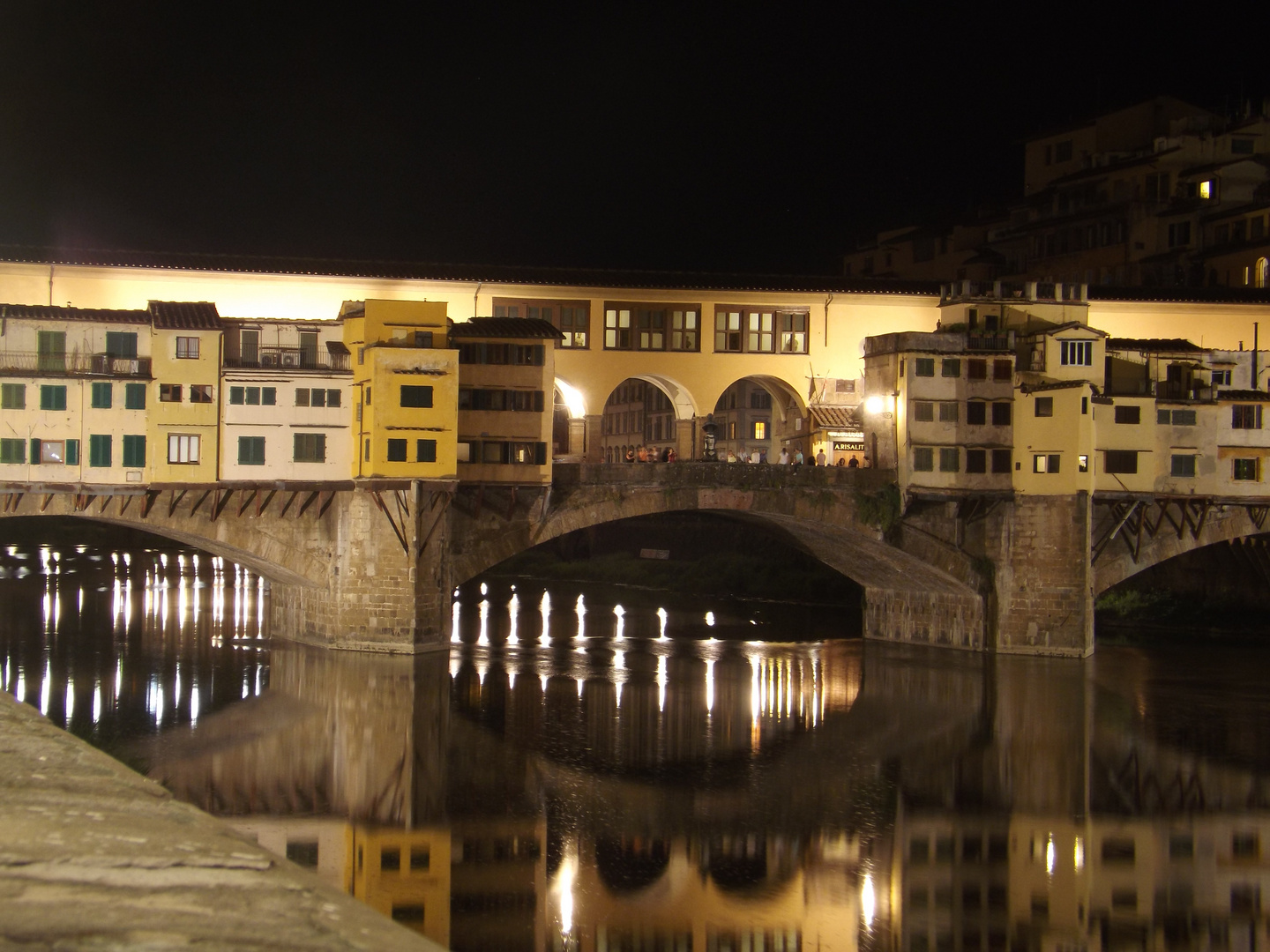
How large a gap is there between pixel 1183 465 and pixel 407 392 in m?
19.7

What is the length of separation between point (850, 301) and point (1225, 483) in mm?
10781

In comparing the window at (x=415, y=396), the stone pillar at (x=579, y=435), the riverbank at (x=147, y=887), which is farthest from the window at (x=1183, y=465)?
the riverbank at (x=147, y=887)

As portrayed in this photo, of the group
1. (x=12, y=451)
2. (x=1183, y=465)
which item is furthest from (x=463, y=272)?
(x=1183, y=465)

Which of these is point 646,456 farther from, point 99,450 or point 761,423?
point 99,450

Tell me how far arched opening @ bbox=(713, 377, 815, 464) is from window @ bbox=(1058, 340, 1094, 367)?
7.00m

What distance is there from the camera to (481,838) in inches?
736

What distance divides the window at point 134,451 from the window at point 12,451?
2.06m

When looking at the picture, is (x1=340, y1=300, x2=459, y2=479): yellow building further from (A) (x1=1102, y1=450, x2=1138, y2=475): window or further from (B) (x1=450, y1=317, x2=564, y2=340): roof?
(A) (x1=1102, y1=450, x2=1138, y2=475): window

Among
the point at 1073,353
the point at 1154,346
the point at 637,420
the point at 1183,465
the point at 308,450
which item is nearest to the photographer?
the point at 308,450

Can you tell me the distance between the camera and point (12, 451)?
3008cm

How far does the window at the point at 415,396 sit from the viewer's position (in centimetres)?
3130

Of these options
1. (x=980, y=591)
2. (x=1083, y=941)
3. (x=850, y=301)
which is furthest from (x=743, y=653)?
(x=1083, y=941)

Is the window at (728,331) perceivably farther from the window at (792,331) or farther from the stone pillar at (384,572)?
the stone pillar at (384,572)

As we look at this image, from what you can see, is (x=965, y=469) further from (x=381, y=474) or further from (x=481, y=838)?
(x=481, y=838)
